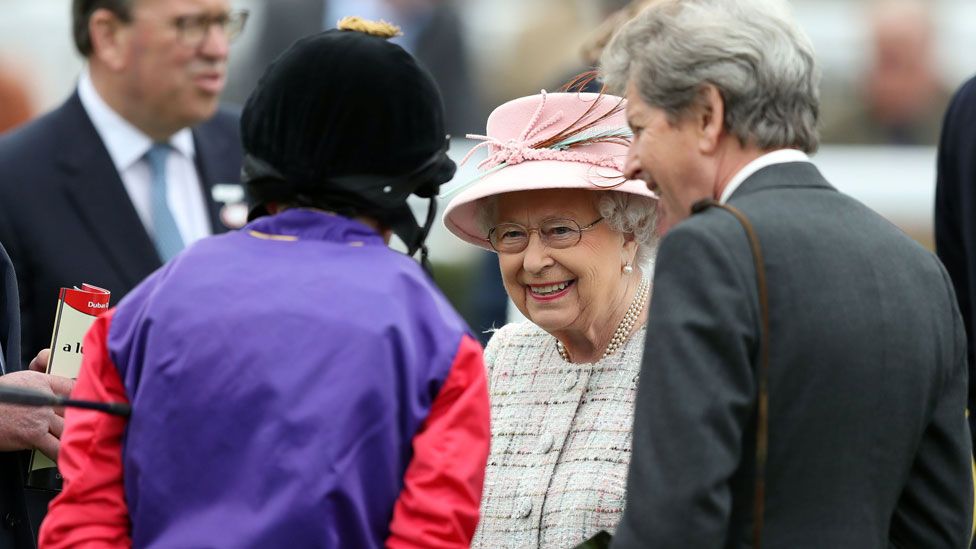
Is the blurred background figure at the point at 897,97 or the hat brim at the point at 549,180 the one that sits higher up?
the hat brim at the point at 549,180

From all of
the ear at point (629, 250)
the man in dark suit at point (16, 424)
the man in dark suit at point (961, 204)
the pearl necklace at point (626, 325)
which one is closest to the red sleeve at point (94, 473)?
the man in dark suit at point (16, 424)

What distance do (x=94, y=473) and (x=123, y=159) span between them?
273cm

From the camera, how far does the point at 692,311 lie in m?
2.45

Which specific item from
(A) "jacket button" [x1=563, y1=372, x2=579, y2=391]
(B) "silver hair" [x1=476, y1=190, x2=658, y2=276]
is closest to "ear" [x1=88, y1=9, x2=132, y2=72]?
(B) "silver hair" [x1=476, y1=190, x2=658, y2=276]

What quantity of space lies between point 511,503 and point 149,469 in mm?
1087

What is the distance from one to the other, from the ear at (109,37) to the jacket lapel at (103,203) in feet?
1.09

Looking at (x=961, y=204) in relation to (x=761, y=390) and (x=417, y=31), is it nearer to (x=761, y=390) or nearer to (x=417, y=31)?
(x=761, y=390)

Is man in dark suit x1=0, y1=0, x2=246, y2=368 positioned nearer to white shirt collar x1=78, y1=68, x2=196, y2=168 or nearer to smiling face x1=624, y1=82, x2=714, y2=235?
white shirt collar x1=78, y1=68, x2=196, y2=168

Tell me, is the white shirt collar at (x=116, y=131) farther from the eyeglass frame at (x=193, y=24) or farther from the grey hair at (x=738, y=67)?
the grey hair at (x=738, y=67)

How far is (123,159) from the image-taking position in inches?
201

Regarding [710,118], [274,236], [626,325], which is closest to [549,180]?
[626,325]

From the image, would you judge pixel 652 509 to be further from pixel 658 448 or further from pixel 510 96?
pixel 510 96

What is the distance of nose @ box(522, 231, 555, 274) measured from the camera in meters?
3.59

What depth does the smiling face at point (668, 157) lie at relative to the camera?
2656 millimetres
